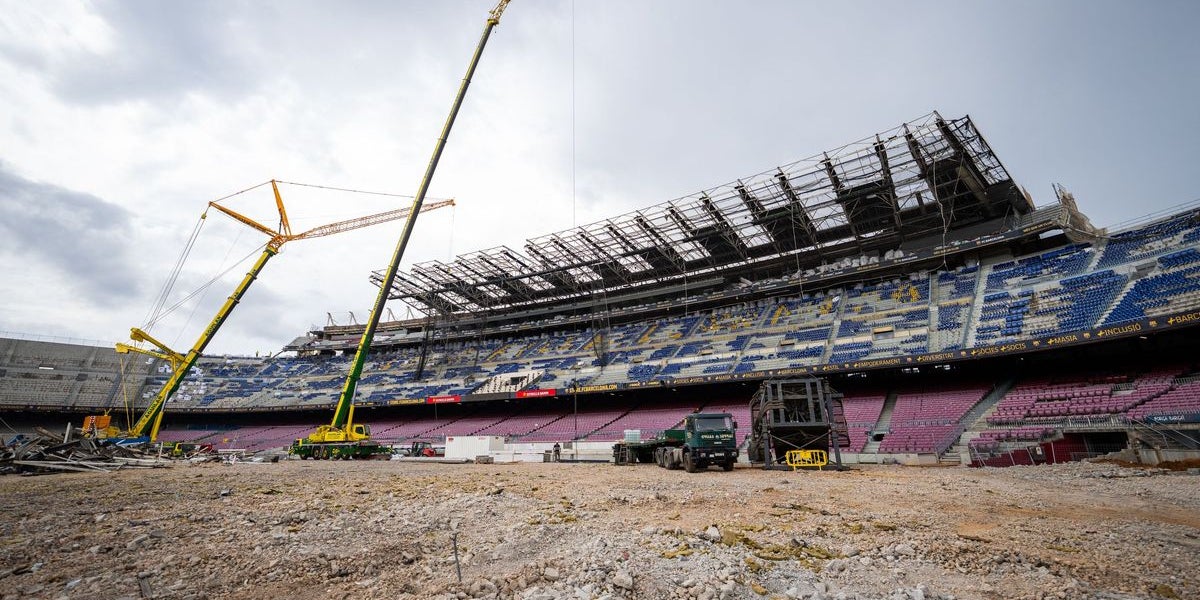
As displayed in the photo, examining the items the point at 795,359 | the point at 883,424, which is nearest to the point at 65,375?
the point at 795,359

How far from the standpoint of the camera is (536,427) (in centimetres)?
3734

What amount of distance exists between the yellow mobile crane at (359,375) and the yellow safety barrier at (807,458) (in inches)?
937

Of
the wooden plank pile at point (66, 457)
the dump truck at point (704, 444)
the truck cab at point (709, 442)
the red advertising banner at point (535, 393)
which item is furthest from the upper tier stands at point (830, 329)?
the wooden plank pile at point (66, 457)

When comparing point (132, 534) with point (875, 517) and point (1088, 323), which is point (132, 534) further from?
point (1088, 323)

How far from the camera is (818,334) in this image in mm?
33219

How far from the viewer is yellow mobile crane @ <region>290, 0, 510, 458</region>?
2842 centimetres

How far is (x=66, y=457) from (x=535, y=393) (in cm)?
2443

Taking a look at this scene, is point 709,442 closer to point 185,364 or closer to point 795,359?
point 795,359

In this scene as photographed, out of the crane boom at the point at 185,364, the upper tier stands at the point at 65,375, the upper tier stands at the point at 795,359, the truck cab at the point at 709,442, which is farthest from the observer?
the upper tier stands at the point at 65,375

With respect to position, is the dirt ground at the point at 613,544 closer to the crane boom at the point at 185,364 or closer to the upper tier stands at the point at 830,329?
the upper tier stands at the point at 830,329

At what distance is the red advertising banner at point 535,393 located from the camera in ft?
122

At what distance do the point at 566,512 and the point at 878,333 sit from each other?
27.9 meters

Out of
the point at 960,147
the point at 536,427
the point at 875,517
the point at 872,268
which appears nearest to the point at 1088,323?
the point at 960,147

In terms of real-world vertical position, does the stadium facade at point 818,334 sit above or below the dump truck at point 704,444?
above
